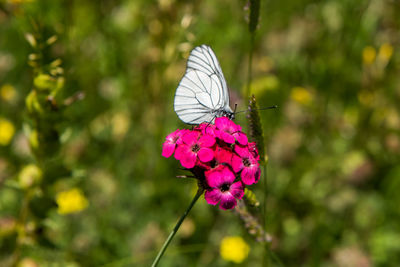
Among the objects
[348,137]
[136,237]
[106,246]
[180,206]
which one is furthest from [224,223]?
[348,137]

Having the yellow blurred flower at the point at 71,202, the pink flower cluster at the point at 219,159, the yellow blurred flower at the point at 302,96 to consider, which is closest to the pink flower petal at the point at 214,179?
the pink flower cluster at the point at 219,159

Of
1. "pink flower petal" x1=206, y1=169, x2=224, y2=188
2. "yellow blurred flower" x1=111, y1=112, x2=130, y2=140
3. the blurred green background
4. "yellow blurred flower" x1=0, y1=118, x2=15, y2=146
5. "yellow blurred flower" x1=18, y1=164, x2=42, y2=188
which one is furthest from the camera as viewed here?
"yellow blurred flower" x1=111, y1=112, x2=130, y2=140

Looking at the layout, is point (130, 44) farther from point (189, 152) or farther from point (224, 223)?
point (189, 152)

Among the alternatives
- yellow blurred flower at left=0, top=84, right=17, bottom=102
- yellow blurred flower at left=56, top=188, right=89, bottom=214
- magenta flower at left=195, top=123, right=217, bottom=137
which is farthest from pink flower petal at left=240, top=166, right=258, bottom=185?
yellow blurred flower at left=0, top=84, right=17, bottom=102

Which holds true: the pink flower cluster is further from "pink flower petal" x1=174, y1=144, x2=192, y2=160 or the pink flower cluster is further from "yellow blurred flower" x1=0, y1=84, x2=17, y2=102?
"yellow blurred flower" x1=0, y1=84, x2=17, y2=102

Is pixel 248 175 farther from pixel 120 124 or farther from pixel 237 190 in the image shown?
pixel 120 124

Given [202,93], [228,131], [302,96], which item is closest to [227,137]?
[228,131]

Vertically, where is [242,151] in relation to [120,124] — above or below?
above
